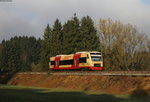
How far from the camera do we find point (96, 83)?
41.7 meters

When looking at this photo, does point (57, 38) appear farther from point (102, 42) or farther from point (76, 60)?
point (76, 60)

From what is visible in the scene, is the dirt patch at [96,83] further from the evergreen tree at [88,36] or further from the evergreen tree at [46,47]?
the evergreen tree at [46,47]

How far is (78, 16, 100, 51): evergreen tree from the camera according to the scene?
226 feet

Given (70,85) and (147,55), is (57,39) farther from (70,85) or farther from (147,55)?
(70,85)

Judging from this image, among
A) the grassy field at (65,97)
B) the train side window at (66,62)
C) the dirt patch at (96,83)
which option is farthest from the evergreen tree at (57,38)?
the grassy field at (65,97)

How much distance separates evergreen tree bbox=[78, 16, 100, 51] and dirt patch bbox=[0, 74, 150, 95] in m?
15.9

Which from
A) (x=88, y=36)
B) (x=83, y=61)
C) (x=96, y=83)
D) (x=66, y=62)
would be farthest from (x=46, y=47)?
(x=96, y=83)

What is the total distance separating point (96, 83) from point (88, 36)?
30.1 meters

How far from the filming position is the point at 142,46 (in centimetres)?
6550

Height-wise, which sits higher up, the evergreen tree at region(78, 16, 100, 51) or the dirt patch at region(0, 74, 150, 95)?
the evergreen tree at region(78, 16, 100, 51)

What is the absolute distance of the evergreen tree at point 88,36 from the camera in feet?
226

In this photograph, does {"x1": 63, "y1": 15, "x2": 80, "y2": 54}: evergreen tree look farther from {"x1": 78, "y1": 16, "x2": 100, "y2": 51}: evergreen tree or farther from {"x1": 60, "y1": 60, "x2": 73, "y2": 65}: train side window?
{"x1": 60, "y1": 60, "x2": 73, "y2": 65}: train side window

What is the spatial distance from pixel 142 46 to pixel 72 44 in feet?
61.1

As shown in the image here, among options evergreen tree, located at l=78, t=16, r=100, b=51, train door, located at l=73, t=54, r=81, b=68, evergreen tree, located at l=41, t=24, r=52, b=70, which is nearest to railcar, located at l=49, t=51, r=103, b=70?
train door, located at l=73, t=54, r=81, b=68
